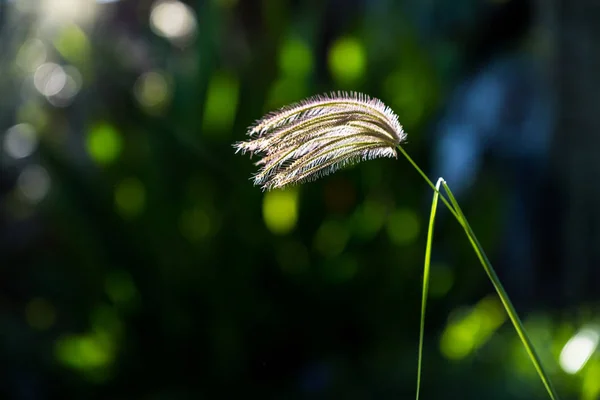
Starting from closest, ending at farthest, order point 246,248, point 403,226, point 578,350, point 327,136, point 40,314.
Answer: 1. point 327,136
2. point 578,350
3. point 246,248
4. point 403,226
5. point 40,314

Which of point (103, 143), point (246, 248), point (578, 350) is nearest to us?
point (578, 350)

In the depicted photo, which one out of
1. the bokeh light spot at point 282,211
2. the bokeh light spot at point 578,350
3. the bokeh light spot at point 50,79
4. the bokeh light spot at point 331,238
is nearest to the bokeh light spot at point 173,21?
the bokeh light spot at point 50,79

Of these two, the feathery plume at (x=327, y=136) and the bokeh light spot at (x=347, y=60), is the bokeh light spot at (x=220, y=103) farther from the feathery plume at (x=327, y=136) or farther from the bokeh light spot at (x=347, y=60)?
the feathery plume at (x=327, y=136)

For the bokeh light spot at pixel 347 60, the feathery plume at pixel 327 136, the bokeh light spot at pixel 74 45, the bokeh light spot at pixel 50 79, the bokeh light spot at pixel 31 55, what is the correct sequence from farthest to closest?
the bokeh light spot at pixel 31 55 → the bokeh light spot at pixel 50 79 → the bokeh light spot at pixel 74 45 → the bokeh light spot at pixel 347 60 → the feathery plume at pixel 327 136

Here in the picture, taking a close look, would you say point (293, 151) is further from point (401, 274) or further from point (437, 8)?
point (437, 8)

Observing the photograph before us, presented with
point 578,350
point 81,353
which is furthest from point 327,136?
point 81,353

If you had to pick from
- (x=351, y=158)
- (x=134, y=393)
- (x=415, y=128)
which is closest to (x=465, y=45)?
(x=415, y=128)

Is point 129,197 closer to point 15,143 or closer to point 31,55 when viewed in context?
point 15,143
